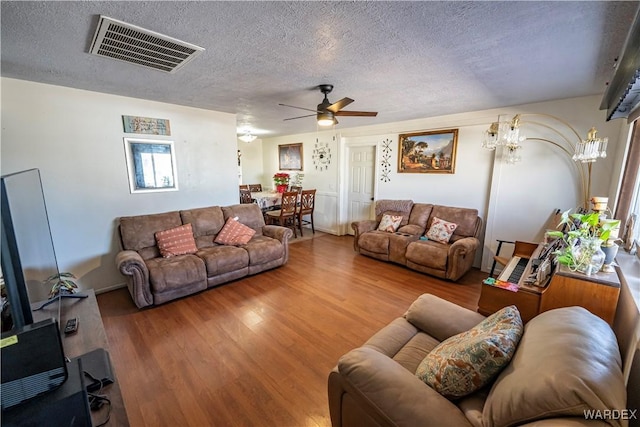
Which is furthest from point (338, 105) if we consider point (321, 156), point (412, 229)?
point (321, 156)

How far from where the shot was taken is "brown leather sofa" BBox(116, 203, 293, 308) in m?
2.71

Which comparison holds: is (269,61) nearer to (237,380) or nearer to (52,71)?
(52,71)

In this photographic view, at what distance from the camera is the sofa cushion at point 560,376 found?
70 cm

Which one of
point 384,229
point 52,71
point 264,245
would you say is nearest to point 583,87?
point 384,229

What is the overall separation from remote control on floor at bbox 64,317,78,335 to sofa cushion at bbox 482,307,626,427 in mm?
2150

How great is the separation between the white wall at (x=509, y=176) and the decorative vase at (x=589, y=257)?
5.17ft

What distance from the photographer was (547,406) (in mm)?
739

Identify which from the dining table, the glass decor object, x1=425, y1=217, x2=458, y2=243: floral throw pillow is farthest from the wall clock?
the glass decor object

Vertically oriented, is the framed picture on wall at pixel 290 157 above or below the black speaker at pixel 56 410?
above

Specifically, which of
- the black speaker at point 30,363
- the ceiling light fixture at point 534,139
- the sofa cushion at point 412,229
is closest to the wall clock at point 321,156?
the sofa cushion at point 412,229

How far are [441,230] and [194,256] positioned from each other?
11.0ft

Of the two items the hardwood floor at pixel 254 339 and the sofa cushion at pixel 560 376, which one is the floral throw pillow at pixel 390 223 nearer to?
the hardwood floor at pixel 254 339

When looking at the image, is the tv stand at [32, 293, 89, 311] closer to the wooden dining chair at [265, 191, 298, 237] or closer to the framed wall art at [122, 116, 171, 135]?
the framed wall art at [122, 116, 171, 135]

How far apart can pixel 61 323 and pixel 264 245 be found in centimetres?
217
